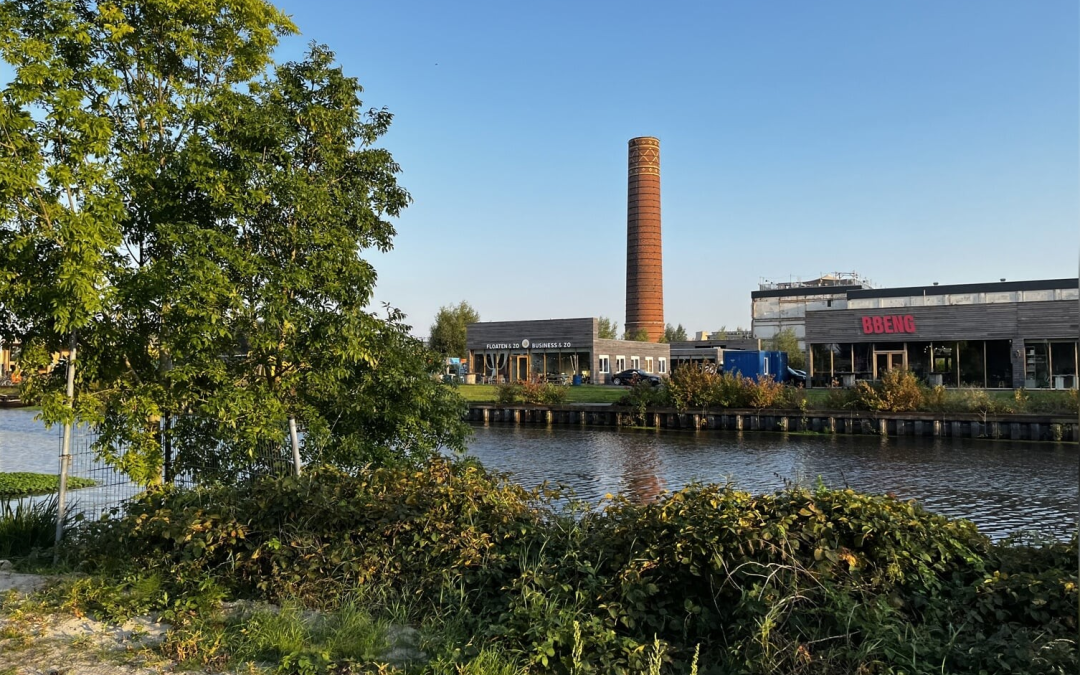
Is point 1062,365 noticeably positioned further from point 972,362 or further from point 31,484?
point 31,484

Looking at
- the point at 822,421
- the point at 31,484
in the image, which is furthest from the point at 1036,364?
the point at 31,484

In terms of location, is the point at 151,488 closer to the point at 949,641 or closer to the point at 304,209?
the point at 304,209

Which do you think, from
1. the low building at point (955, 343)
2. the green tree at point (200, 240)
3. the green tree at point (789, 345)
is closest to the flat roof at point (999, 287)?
the low building at point (955, 343)

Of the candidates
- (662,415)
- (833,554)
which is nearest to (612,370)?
(662,415)

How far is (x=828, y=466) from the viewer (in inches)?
828

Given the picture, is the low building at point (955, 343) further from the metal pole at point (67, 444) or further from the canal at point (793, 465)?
the metal pole at point (67, 444)

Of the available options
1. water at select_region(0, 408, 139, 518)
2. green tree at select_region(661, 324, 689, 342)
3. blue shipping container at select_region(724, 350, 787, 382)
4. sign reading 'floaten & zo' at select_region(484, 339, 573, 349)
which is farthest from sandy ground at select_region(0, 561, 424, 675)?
green tree at select_region(661, 324, 689, 342)

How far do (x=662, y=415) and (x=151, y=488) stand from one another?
27.8 m

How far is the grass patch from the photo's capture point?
4051 cm

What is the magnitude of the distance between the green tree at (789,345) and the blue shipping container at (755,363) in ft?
76.0

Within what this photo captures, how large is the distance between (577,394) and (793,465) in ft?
74.3

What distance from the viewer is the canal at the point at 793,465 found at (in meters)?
15.3

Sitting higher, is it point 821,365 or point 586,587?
point 821,365

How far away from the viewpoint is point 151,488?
22.6 ft
